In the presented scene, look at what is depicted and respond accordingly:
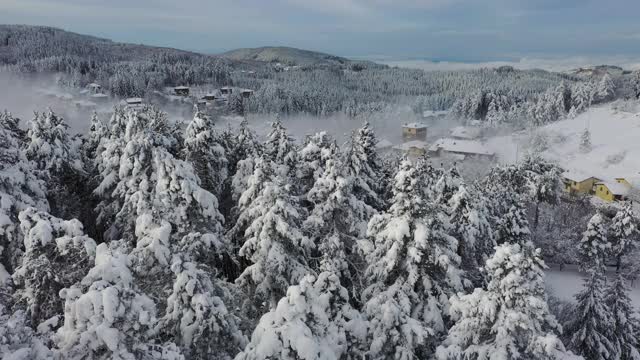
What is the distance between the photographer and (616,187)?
70.4 meters

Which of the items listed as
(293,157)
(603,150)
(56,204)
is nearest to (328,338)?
(293,157)

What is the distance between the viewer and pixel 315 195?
19922 mm

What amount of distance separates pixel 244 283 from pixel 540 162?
2341 inches

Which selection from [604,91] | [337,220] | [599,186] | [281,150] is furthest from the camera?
[604,91]

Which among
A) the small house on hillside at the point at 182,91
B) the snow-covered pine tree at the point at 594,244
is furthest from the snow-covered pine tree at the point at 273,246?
the small house on hillside at the point at 182,91

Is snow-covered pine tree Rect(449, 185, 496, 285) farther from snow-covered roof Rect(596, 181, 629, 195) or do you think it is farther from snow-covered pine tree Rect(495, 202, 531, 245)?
snow-covered roof Rect(596, 181, 629, 195)

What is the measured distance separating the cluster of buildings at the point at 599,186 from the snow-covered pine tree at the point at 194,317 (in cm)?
7434

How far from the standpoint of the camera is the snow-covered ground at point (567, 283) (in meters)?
40.8

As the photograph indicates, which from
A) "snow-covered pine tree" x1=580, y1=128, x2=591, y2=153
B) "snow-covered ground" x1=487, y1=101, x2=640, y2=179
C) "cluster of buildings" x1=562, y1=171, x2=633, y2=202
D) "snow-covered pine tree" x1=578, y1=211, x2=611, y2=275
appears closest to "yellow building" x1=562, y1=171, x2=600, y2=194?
"cluster of buildings" x1=562, y1=171, x2=633, y2=202

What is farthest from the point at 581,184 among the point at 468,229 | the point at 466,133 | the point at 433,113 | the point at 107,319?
the point at 433,113

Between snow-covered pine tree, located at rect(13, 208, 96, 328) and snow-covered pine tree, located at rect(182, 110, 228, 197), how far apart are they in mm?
14917

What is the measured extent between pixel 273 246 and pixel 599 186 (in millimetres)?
72325

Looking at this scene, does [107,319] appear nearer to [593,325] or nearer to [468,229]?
[468,229]

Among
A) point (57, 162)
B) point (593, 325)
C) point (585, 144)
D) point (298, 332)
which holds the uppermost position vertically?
point (57, 162)
